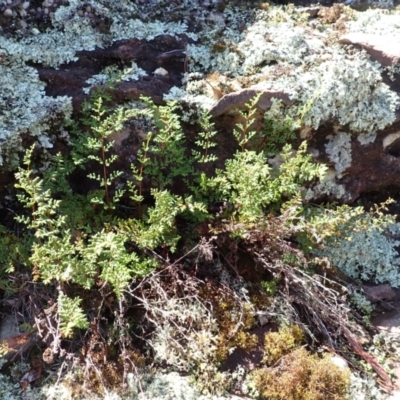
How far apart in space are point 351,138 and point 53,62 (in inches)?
98.4

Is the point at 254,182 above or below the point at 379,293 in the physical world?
above

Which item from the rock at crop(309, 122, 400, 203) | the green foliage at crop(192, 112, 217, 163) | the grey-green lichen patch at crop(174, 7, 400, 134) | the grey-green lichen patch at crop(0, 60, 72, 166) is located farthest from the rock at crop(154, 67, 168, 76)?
the rock at crop(309, 122, 400, 203)

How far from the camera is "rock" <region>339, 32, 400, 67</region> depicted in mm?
4023

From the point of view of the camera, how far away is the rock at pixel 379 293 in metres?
3.81

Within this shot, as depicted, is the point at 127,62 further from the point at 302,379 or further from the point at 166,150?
the point at 302,379

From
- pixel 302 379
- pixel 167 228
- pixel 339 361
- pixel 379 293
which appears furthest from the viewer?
pixel 379 293

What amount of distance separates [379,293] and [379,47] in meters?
1.99

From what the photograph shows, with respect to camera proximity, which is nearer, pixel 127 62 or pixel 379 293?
A: pixel 379 293

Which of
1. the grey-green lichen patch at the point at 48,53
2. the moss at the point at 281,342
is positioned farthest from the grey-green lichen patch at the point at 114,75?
the moss at the point at 281,342

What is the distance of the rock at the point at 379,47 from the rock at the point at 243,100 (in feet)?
2.75

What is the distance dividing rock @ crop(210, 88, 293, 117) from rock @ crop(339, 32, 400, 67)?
0.84 metres

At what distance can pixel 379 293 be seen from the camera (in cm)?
383

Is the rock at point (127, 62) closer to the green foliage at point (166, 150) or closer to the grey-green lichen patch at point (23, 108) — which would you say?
the grey-green lichen patch at point (23, 108)

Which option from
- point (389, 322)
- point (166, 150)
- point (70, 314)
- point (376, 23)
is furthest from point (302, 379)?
point (376, 23)
